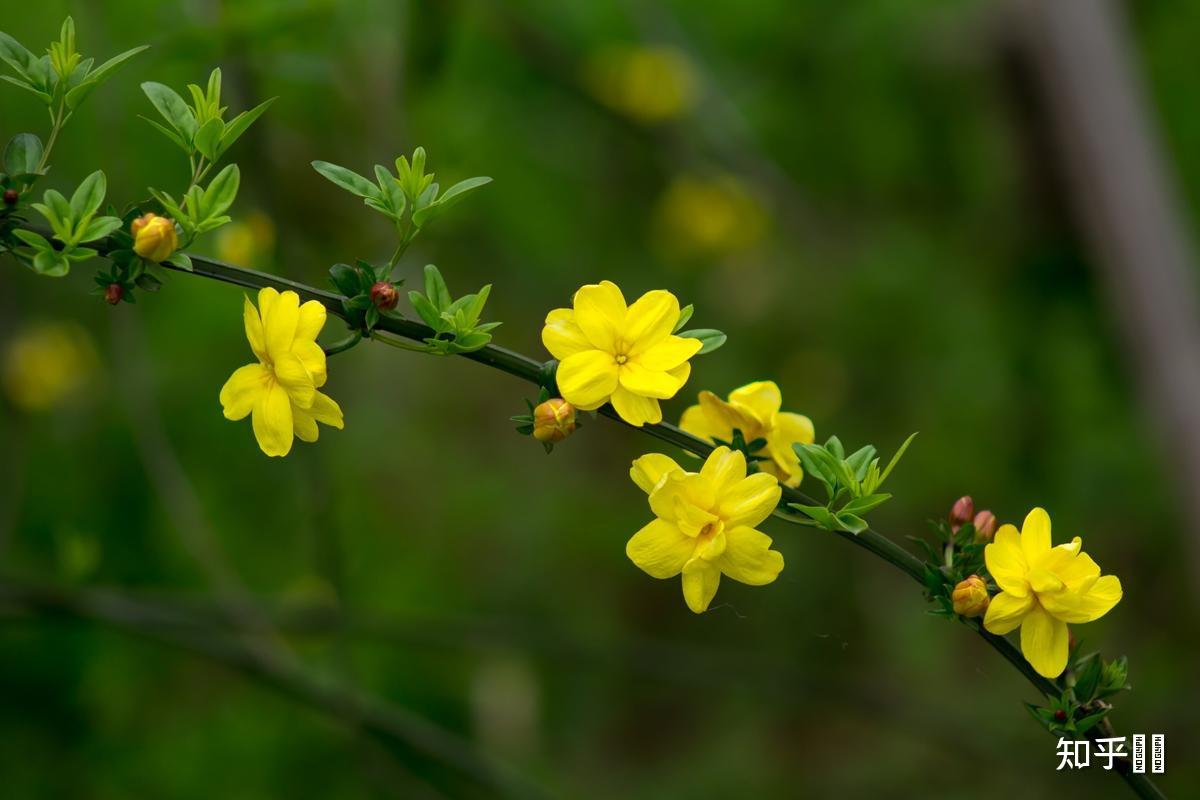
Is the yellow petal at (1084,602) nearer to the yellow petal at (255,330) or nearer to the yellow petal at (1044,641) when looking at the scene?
the yellow petal at (1044,641)

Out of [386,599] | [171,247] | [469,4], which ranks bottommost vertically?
[171,247]

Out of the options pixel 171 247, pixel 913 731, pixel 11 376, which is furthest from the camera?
pixel 11 376

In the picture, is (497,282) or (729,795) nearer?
(729,795)

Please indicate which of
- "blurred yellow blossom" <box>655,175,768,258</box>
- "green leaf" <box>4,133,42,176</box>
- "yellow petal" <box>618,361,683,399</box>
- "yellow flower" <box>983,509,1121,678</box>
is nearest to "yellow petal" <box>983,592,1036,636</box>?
"yellow flower" <box>983,509,1121,678</box>

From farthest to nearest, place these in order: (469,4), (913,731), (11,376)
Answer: (469,4), (11,376), (913,731)

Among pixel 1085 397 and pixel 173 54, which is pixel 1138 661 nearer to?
pixel 1085 397

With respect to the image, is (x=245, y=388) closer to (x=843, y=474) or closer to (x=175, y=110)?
(x=175, y=110)

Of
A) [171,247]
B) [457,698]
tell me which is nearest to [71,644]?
[457,698]
